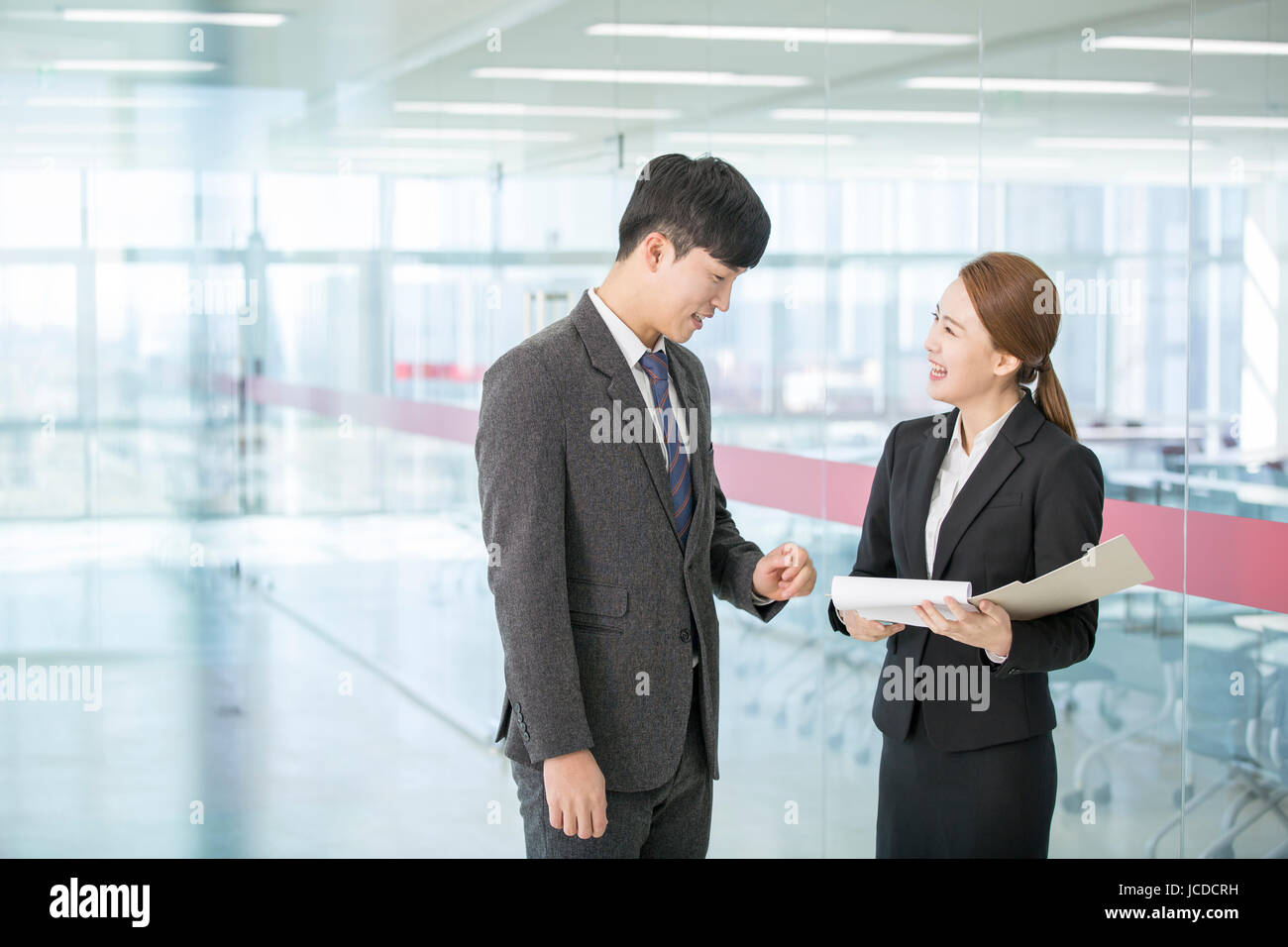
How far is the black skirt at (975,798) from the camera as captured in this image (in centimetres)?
201

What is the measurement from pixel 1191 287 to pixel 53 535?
4384 millimetres

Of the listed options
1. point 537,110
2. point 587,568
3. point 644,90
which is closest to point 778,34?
point 644,90

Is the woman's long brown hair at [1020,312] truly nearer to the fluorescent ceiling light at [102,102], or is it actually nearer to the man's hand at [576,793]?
the man's hand at [576,793]

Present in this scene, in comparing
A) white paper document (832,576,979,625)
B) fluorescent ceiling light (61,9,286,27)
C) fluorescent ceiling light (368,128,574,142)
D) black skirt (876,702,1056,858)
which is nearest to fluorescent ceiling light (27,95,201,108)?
fluorescent ceiling light (61,9,286,27)

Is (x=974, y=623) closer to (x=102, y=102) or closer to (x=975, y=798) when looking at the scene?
(x=975, y=798)

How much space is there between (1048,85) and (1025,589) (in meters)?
1.95

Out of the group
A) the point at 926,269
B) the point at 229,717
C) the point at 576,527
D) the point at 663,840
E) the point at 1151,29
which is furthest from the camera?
the point at 229,717

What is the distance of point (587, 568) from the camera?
1779 mm

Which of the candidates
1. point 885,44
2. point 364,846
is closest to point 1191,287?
point 885,44

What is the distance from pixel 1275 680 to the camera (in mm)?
2852

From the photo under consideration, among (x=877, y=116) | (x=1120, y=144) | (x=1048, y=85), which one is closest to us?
(x=1120, y=144)

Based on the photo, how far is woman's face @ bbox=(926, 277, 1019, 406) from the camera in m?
2.07

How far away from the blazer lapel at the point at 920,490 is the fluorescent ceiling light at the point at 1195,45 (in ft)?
4.55
